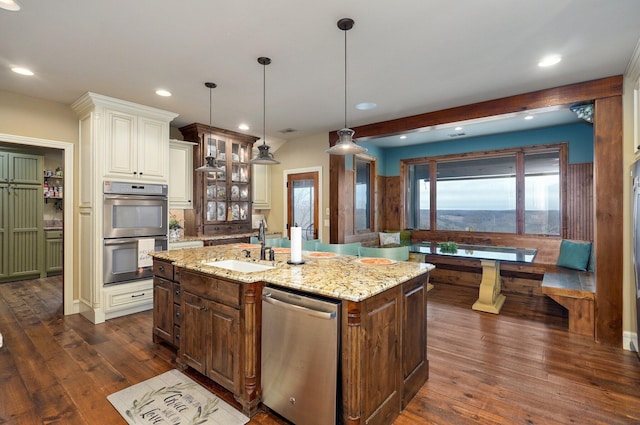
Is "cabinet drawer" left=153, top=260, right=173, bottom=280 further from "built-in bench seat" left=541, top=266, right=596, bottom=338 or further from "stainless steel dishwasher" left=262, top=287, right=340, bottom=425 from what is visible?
"built-in bench seat" left=541, top=266, right=596, bottom=338

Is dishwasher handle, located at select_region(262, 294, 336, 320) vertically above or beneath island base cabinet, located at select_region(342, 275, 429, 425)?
above

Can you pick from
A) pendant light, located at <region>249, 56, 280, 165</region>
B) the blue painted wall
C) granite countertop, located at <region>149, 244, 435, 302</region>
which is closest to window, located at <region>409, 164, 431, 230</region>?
the blue painted wall

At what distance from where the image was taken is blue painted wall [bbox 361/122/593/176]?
480 centimetres

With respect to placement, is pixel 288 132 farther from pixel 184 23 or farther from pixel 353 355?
pixel 353 355

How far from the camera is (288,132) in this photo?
5.49 meters

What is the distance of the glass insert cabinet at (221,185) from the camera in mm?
5004

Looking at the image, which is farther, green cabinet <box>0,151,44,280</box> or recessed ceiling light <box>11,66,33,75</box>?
green cabinet <box>0,151,44,280</box>

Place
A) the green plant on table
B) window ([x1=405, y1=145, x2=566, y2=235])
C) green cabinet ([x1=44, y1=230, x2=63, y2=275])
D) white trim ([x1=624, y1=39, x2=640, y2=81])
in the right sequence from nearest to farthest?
1. white trim ([x1=624, y1=39, x2=640, y2=81])
2. the green plant on table
3. window ([x1=405, y1=145, x2=566, y2=235])
4. green cabinet ([x1=44, y1=230, x2=63, y2=275])

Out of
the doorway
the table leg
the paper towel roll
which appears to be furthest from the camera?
the doorway

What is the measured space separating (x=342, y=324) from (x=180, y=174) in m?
4.00

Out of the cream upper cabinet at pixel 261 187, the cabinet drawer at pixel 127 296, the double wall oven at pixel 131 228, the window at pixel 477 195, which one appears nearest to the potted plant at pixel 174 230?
the double wall oven at pixel 131 228

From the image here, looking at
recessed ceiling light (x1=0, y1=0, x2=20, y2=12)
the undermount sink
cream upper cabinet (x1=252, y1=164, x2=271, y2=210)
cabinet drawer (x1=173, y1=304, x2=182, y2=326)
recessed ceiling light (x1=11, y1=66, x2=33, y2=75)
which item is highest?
recessed ceiling light (x1=11, y1=66, x2=33, y2=75)

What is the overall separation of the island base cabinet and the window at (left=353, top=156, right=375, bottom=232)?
3.86m

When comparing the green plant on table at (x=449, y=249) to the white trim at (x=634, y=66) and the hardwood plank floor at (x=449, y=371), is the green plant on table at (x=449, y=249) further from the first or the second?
the white trim at (x=634, y=66)
